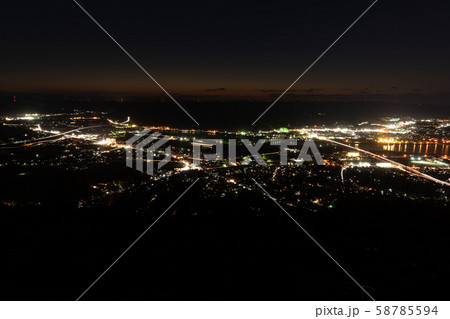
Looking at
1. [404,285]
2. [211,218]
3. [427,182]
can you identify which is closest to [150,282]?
[211,218]

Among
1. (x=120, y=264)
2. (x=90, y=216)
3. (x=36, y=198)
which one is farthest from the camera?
(x=36, y=198)

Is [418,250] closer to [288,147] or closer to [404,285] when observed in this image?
[404,285]

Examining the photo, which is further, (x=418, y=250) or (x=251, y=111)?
(x=251, y=111)

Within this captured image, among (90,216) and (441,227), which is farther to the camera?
(90,216)

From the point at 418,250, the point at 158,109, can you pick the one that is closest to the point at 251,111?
the point at 158,109

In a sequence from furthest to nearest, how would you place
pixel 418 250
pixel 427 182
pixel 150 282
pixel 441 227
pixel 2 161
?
1. pixel 2 161
2. pixel 427 182
3. pixel 441 227
4. pixel 418 250
5. pixel 150 282

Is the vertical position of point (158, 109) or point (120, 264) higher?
point (158, 109)

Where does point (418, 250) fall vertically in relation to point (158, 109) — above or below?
below

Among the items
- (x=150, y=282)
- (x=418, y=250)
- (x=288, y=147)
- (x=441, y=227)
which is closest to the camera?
(x=150, y=282)

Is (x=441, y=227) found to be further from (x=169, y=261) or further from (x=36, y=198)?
(x=36, y=198)
